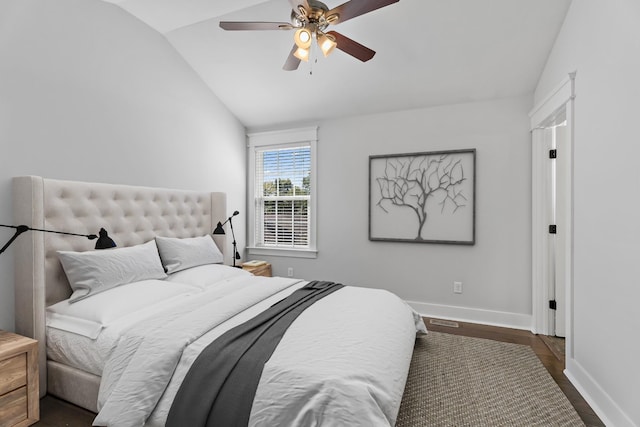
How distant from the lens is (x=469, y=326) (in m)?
3.33

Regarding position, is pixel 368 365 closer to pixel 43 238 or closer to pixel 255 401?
pixel 255 401

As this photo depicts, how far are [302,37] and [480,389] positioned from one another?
2604 millimetres

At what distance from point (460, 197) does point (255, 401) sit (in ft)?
9.67

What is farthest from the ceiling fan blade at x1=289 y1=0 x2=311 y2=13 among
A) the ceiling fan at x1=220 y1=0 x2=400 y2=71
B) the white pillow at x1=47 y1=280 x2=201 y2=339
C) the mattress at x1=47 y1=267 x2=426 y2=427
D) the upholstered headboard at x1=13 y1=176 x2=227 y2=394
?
the white pillow at x1=47 y1=280 x2=201 y2=339

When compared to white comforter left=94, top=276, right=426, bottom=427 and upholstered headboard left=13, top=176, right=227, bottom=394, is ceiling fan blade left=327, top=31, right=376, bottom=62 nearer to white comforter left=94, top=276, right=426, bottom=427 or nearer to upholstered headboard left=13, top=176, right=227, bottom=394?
white comforter left=94, top=276, right=426, bottom=427

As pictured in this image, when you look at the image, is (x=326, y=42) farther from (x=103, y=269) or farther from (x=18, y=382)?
(x=18, y=382)

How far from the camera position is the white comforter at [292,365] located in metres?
1.28

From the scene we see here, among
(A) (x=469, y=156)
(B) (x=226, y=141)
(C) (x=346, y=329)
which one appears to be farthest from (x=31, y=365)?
(A) (x=469, y=156)

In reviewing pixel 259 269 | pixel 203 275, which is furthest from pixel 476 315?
pixel 203 275

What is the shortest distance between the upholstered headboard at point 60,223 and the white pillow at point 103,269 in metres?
0.14

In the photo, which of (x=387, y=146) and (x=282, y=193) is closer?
(x=387, y=146)

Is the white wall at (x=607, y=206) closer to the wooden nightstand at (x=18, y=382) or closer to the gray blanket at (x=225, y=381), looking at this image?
the gray blanket at (x=225, y=381)

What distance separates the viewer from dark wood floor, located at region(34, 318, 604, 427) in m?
1.86

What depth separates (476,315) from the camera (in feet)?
11.3
